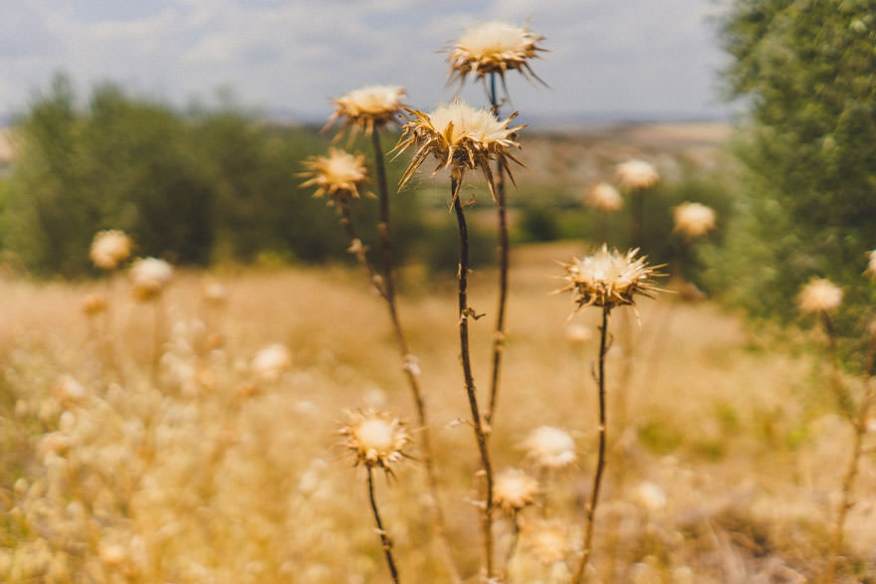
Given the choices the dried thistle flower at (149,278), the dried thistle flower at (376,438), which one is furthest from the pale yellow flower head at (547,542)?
the dried thistle flower at (149,278)

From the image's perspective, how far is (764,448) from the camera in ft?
20.8

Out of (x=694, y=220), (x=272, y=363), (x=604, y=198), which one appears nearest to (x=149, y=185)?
(x=272, y=363)

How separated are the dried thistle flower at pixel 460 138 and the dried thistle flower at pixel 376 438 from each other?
77 centimetres

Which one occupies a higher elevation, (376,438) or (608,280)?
(608,280)

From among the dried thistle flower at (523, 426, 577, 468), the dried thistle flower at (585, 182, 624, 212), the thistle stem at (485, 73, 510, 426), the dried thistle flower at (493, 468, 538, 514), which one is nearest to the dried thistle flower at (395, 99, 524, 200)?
the thistle stem at (485, 73, 510, 426)

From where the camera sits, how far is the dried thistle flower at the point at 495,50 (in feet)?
A: 5.57

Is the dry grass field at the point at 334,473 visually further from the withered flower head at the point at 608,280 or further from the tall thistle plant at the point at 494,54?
the tall thistle plant at the point at 494,54

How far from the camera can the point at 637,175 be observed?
3590 mm

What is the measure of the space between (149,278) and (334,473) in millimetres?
2357

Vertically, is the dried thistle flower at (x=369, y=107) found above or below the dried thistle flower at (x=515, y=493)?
above

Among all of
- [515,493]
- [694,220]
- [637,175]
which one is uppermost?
[637,175]

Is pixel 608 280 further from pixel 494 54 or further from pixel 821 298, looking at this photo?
pixel 821 298

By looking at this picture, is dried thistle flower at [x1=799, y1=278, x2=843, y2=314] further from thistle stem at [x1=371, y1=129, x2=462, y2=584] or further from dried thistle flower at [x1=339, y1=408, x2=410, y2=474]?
dried thistle flower at [x1=339, y1=408, x2=410, y2=474]

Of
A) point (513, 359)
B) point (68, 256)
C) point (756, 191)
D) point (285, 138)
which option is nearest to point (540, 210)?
point (285, 138)
